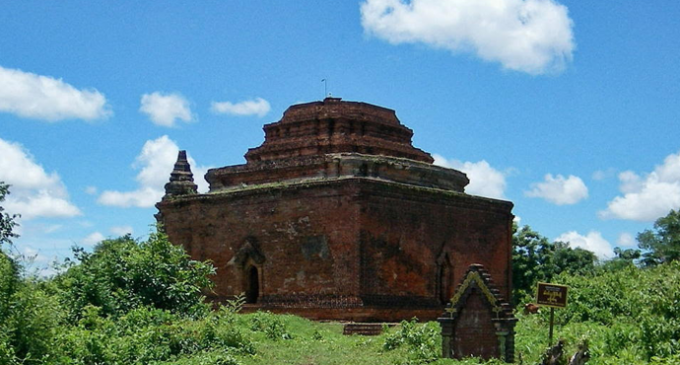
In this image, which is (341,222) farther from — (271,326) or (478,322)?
(478,322)

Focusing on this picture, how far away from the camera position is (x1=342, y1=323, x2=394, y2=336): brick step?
58.6 ft

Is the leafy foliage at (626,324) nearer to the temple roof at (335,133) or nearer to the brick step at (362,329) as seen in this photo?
the brick step at (362,329)

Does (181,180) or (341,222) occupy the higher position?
(181,180)

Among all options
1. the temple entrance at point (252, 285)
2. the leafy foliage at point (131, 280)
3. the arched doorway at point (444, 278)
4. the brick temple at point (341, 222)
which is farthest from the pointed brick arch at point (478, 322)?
the temple entrance at point (252, 285)

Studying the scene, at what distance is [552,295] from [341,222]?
6587 millimetres

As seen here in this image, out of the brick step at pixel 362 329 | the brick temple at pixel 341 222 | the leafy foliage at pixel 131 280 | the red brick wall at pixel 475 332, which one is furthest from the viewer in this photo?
the brick temple at pixel 341 222

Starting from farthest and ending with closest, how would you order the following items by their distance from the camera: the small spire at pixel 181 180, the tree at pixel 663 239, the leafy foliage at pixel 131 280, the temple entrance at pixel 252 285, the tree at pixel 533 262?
1. the tree at pixel 663 239
2. the tree at pixel 533 262
3. the small spire at pixel 181 180
4. the temple entrance at pixel 252 285
5. the leafy foliage at pixel 131 280

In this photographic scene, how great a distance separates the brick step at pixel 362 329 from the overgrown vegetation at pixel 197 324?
0.68 ft

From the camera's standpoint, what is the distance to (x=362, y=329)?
17891 mm

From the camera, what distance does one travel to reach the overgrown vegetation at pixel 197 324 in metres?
12.4

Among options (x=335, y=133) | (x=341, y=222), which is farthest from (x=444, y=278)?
(x=335, y=133)

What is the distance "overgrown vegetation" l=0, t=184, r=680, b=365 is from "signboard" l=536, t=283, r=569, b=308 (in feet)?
2.08

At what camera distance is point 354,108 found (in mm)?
22031

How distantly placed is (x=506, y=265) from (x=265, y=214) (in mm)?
6892
